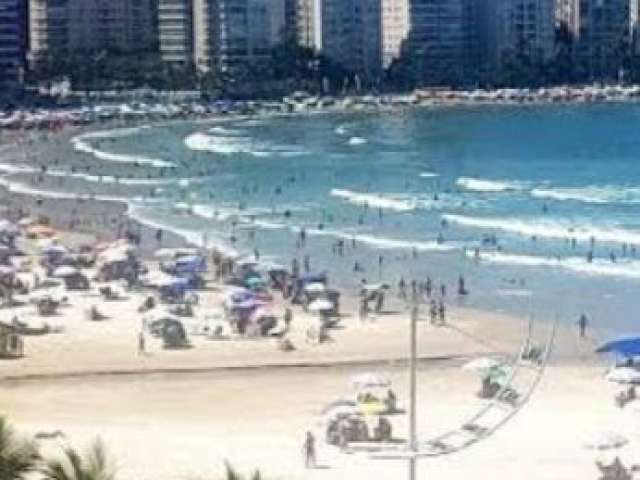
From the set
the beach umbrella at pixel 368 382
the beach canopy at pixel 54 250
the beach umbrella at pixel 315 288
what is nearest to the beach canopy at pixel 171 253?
the beach canopy at pixel 54 250

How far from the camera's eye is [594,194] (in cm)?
7019

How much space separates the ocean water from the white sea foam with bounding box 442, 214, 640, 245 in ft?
0.22

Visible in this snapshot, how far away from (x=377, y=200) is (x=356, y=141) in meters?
43.1

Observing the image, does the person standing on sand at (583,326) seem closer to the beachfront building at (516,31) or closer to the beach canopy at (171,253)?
the beach canopy at (171,253)

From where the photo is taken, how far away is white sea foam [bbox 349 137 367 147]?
106 meters

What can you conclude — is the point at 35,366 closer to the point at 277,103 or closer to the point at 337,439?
the point at 337,439

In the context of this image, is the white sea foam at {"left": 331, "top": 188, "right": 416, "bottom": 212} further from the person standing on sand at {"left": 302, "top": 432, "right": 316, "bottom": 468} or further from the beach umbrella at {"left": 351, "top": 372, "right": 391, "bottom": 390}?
the person standing on sand at {"left": 302, "top": 432, "right": 316, "bottom": 468}

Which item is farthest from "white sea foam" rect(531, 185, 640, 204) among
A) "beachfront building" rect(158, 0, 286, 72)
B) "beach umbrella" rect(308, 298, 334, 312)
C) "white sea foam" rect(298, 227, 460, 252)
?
"beachfront building" rect(158, 0, 286, 72)

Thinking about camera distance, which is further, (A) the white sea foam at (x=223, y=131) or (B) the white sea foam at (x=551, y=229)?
(A) the white sea foam at (x=223, y=131)

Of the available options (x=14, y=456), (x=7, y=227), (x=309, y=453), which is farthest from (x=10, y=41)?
(x=14, y=456)

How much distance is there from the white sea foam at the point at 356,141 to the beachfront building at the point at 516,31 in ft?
228

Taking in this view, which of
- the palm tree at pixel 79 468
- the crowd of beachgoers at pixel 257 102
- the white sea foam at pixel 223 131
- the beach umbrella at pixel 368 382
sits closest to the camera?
the palm tree at pixel 79 468

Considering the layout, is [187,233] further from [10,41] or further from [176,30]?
[176,30]

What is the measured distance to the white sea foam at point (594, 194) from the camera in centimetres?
6694
